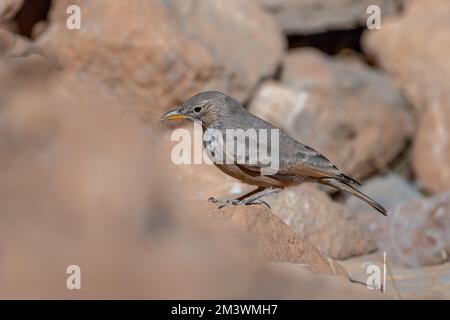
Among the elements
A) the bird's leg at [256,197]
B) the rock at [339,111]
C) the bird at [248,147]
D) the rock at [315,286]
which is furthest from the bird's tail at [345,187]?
the rock at [339,111]

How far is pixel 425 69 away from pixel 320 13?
1.55 meters

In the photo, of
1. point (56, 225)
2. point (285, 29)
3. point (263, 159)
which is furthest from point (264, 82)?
point (56, 225)

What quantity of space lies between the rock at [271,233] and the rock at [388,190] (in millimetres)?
4005

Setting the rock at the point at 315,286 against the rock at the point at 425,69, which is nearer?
the rock at the point at 315,286

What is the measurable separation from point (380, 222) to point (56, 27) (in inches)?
145

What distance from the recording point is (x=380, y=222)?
26.3 ft

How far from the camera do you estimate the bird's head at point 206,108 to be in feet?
20.6

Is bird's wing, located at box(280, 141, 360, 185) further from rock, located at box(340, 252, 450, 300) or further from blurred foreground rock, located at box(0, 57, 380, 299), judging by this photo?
blurred foreground rock, located at box(0, 57, 380, 299)

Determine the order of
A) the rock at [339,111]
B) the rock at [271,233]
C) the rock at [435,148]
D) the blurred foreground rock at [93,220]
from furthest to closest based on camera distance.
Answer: the rock at [435,148] → the rock at [339,111] → the rock at [271,233] → the blurred foreground rock at [93,220]

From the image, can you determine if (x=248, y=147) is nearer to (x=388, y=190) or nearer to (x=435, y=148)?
(x=388, y=190)

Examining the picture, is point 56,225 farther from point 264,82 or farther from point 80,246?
point 264,82

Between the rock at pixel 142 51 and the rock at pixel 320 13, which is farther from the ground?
the rock at pixel 320 13

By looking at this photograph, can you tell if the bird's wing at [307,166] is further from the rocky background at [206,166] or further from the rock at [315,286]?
the rock at [315,286]

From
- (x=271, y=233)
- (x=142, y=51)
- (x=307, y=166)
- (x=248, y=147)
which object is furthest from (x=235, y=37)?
(x=271, y=233)
